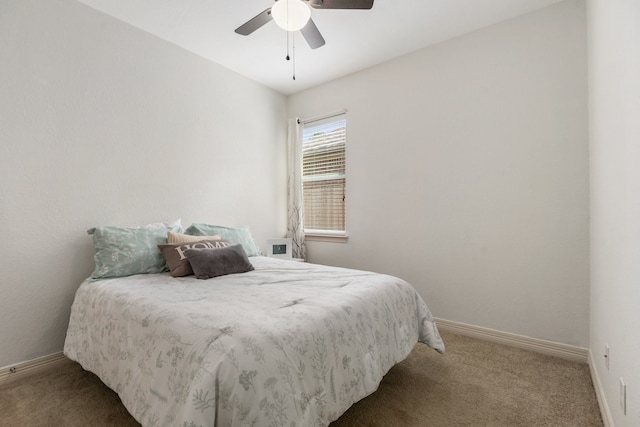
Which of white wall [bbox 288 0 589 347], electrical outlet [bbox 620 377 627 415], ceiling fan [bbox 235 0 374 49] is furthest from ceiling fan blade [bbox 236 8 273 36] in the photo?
electrical outlet [bbox 620 377 627 415]

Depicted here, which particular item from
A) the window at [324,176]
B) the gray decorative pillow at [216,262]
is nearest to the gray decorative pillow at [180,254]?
the gray decorative pillow at [216,262]

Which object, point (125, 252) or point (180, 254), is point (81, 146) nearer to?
point (125, 252)

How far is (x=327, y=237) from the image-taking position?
3.68 meters

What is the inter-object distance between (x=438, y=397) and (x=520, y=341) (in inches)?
44.4

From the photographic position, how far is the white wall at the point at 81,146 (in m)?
2.04

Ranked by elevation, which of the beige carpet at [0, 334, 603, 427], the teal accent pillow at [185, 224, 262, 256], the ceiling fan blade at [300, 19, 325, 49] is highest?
the ceiling fan blade at [300, 19, 325, 49]

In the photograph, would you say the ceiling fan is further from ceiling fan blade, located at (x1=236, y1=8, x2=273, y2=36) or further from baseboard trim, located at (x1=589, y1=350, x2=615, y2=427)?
baseboard trim, located at (x1=589, y1=350, x2=615, y2=427)

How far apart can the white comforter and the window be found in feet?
5.42

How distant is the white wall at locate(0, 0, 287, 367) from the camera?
2.04 meters

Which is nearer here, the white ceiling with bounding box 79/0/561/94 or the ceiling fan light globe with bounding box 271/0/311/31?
the ceiling fan light globe with bounding box 271/0/311/31

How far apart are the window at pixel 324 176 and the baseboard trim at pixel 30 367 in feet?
8.40

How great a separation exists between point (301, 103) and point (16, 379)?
3666 millimetres

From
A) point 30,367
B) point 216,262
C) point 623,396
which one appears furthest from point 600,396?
point 30,367

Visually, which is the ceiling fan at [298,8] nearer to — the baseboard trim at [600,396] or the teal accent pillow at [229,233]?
the teal accent pillow at [229,233]
